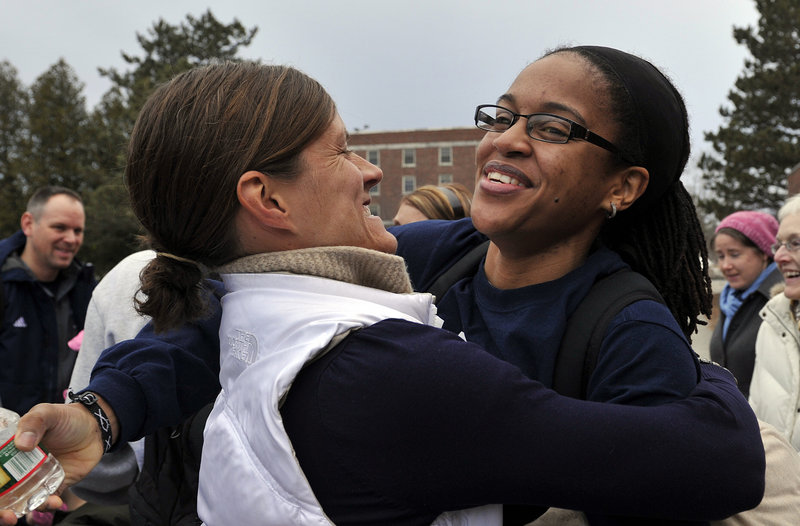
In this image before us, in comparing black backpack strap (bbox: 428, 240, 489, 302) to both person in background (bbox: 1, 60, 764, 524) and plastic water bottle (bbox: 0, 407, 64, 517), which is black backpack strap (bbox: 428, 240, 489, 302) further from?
plastic water bottle (bbox: 0, 407, 64, 517)

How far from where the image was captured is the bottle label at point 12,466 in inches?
53.2

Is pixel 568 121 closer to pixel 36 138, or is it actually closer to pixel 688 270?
pixel 688 270

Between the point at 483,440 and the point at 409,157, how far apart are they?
55231 mm

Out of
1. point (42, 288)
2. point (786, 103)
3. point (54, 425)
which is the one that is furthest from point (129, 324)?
point (786, 103)

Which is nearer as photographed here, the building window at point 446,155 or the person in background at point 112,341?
the person in background at point 112,341

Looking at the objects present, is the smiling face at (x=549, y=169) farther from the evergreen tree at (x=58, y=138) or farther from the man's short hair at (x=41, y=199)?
the evergreen tree at (x=58, y=138)

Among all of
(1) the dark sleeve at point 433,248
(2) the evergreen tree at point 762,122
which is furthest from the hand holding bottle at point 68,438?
(2) the evergreen tree at point 762,122

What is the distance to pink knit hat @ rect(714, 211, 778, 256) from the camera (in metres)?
5.92

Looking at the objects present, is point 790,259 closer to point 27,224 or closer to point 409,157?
point 27,224

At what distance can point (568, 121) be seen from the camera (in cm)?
175

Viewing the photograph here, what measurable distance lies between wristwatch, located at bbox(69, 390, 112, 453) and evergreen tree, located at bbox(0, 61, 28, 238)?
128 feet

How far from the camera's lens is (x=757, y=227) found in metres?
5.99

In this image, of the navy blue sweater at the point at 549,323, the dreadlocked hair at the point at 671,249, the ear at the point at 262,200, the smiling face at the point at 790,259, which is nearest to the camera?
the navy blue sweater at the point at 549,323

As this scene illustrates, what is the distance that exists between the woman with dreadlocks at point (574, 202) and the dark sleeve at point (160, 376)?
27.8 inches
